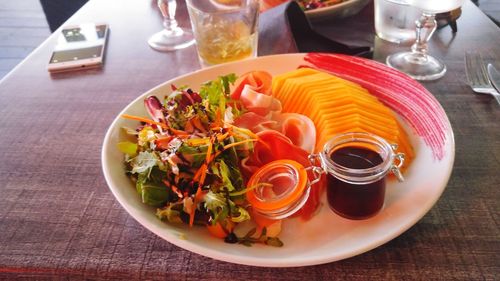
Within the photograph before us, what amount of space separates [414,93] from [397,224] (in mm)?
380

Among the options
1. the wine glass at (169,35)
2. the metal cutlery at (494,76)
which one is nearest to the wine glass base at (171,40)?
the wine glass at (169,35)

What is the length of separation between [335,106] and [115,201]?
482 mm

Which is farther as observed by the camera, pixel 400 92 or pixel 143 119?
pixel 400 92

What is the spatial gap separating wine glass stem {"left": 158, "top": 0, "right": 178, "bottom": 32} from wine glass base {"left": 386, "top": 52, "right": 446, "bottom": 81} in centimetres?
71

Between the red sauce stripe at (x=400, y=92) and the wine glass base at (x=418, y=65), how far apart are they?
8.0 inches

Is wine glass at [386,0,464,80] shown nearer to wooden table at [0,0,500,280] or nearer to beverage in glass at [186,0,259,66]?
wooden table at [0,0,500,280]

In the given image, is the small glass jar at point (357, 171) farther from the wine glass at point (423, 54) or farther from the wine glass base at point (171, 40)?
the wine glass base at point (171, 40)

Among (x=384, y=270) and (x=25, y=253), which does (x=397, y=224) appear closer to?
(x=384, y=270)

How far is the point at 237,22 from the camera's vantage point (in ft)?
4.03

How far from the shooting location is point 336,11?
1.37 metres

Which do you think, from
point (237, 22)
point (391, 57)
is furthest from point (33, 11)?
point (391, 57)

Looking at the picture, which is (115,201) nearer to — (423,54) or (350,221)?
(350,221)

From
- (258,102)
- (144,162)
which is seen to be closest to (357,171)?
(258,102)

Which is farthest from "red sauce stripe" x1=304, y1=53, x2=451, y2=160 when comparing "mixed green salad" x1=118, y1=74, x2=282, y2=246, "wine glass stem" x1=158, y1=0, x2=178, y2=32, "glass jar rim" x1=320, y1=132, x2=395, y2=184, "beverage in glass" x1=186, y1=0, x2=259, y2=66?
"wine glass stem" x1=158, y1=0, x2=178, y2=32
